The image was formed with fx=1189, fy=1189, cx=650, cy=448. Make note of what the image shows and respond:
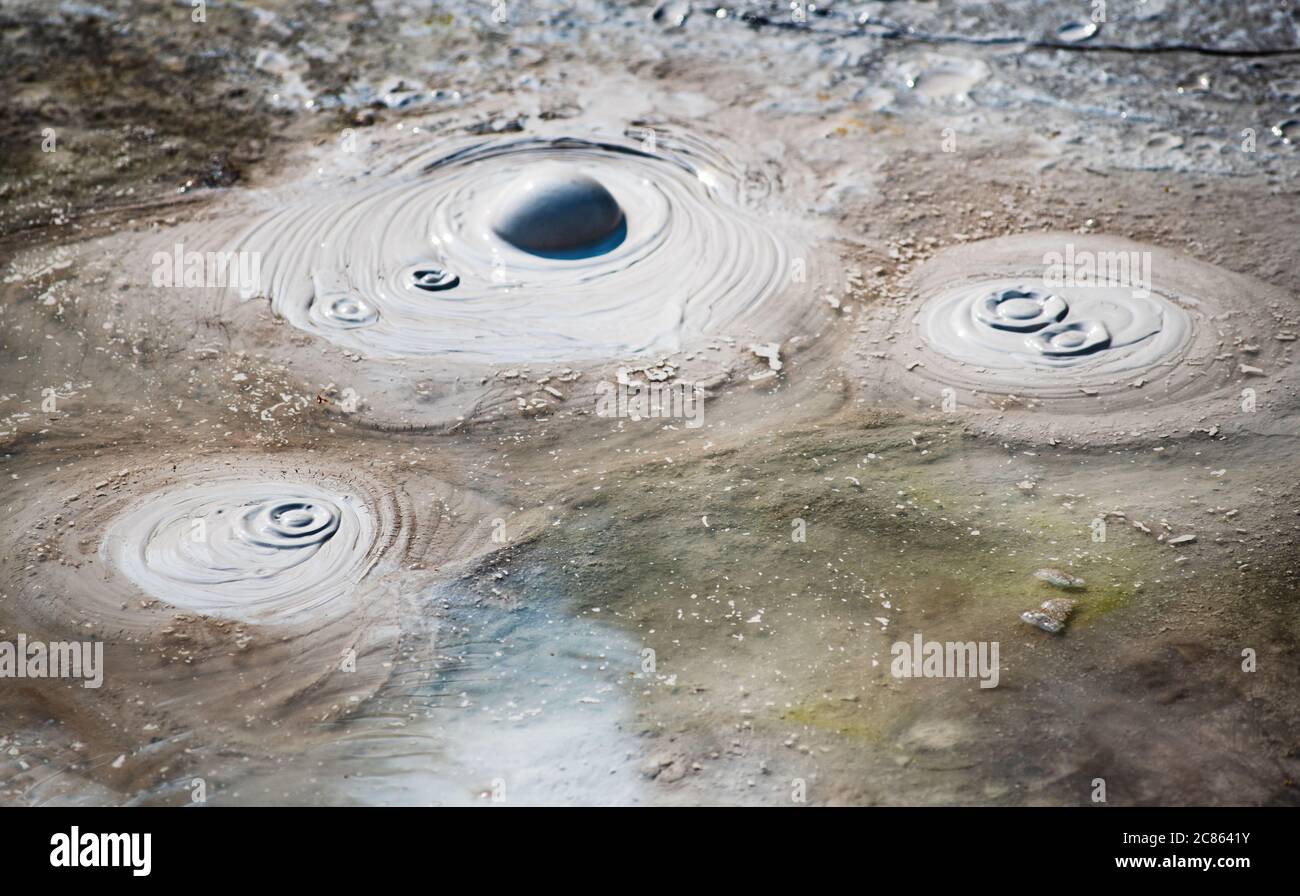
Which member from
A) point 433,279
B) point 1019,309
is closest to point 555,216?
point 433,279

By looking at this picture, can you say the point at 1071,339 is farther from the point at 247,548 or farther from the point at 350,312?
the point at 247,548

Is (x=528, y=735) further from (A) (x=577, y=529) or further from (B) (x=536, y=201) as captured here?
(B) (x=536, y=201)
